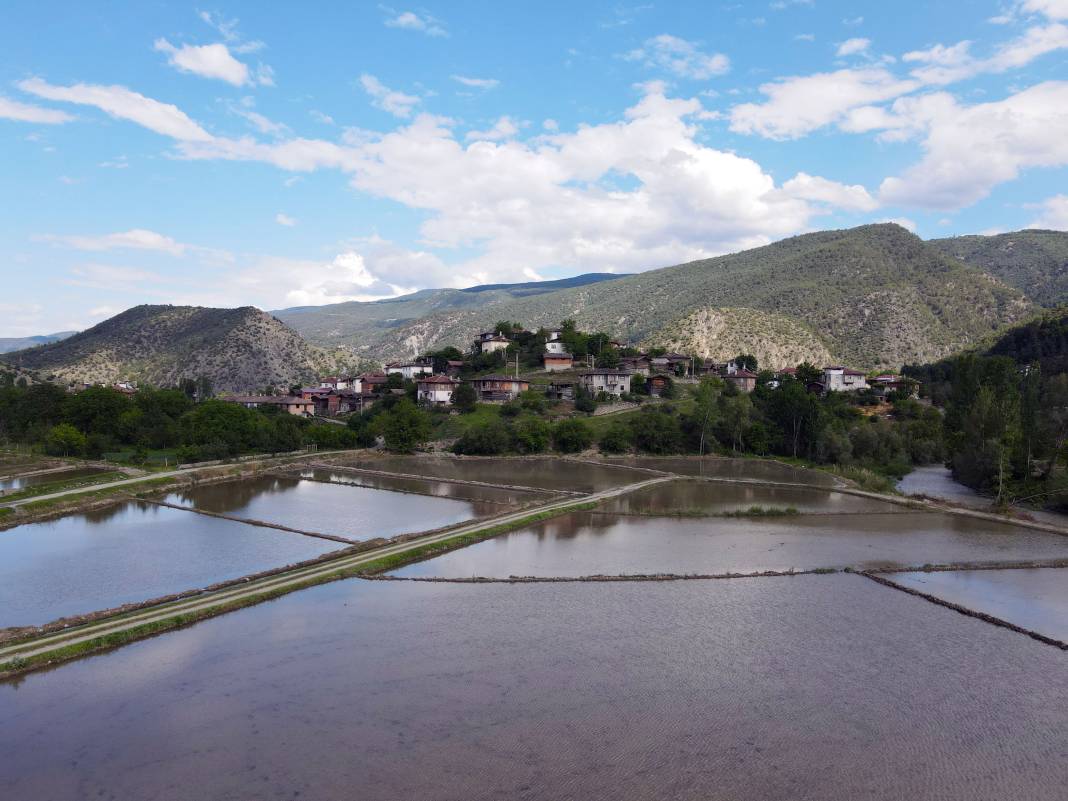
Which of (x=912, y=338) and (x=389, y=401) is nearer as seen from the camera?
(x=389, y=401)

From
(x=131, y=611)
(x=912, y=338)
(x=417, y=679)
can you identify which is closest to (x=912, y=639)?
(x=417, y=679)

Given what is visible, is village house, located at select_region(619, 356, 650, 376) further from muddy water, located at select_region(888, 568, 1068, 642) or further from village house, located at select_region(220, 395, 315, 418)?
muddy water, located at select_region(888, 568, 1068, 642)

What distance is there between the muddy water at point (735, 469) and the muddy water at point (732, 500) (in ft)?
11.1

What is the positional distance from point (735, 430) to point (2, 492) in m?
50.3

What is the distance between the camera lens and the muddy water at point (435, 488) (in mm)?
37281

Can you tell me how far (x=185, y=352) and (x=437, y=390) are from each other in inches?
2362

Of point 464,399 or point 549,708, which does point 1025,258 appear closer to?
point 464,399

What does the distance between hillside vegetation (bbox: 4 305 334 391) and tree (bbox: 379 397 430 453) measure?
54497mm

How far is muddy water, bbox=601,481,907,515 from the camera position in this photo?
114 ft

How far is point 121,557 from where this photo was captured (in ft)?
79.6

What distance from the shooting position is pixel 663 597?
A: 2064 cm

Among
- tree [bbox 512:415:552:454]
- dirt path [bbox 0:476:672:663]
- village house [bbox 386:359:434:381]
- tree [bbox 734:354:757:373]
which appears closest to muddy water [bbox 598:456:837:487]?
tree [bbox 512:415:552:454]

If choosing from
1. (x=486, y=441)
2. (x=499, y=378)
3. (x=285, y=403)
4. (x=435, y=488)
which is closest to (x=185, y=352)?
(x=285, y=403)

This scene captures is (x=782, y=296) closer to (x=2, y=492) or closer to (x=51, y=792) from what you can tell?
(x=2, y=492)
